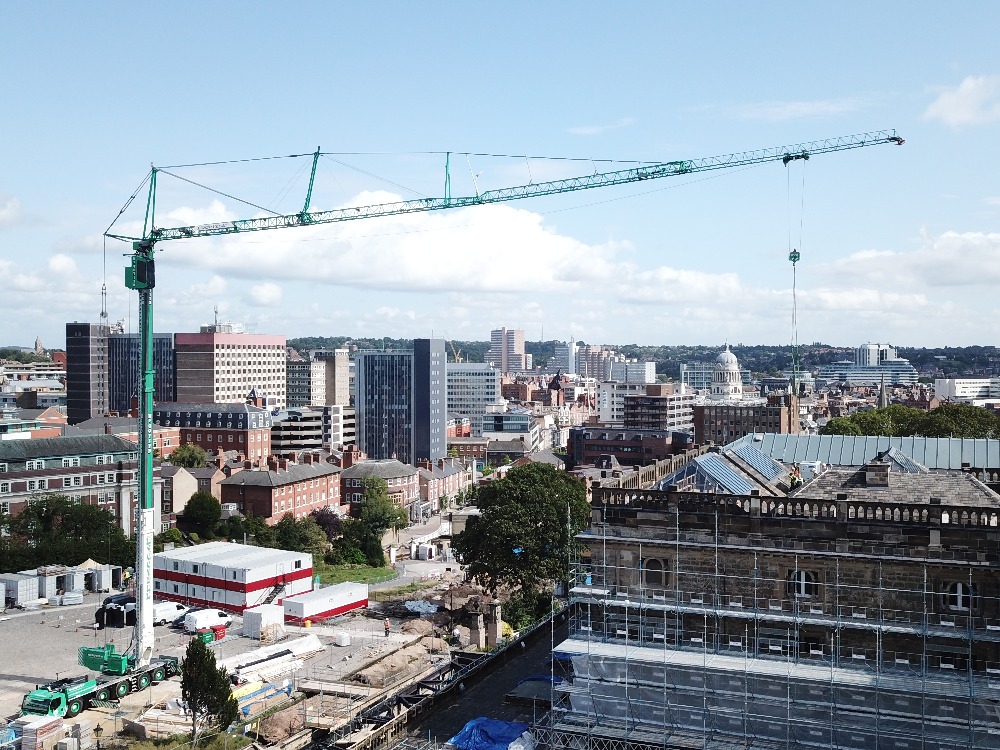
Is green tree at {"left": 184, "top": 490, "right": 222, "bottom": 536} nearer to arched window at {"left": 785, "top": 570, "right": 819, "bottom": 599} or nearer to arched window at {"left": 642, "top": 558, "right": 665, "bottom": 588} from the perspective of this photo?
arched window at {"left": 642, "top": 558, "right": 665, "bottom": 588}

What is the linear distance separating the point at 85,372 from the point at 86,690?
133 meters

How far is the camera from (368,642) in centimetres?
5481

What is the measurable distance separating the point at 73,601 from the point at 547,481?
30255 mm

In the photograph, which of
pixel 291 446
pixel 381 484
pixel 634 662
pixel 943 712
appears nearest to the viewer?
pixel 943 712

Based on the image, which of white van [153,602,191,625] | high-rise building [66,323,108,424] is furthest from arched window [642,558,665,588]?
high-rise building [66,323,108,424]

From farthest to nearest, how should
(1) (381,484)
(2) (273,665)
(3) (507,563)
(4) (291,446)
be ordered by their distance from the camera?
(4) (291,446) → (1) (381,484) → (3) (507,563) → (2) (273,665)

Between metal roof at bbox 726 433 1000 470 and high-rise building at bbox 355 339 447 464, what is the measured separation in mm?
72119

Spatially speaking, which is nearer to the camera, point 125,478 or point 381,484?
point 125,478

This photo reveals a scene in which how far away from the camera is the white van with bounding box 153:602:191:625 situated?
57703mm

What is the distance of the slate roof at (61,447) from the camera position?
7531 cm

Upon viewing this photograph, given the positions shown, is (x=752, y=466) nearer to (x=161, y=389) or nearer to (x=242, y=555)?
(x=242, y=555)

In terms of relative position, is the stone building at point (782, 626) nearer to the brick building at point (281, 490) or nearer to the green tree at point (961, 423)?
the green tree at point (961, 423)

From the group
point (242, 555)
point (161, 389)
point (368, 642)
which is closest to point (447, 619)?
point (368, 642)

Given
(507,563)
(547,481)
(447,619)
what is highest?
(547,481)
